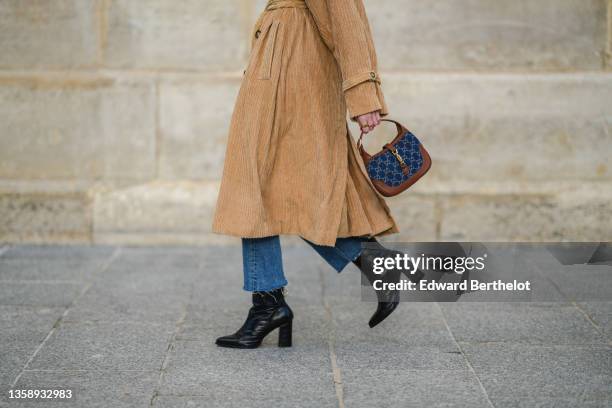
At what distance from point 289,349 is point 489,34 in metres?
2.80

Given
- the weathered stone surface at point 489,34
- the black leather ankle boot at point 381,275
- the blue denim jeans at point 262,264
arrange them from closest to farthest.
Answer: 1. the blue denim jeans at point 262,264
2. the black leather ankle boot at point 381,275
3. the weathered stone surface at point 489,34

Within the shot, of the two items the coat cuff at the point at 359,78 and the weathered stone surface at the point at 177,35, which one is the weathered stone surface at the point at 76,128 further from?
the coat cuff at the point at 359,78

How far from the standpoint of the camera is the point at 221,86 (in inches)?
219

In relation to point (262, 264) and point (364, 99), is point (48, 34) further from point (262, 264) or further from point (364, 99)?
point (364, 99)

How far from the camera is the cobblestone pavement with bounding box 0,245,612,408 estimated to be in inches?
123

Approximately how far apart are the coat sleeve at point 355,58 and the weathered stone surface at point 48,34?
266cm

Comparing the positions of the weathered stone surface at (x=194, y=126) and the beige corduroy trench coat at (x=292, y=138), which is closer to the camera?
the beige corduroy trench coat at (x=292, y=138)

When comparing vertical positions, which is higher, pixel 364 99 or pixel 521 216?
pixel 364 99

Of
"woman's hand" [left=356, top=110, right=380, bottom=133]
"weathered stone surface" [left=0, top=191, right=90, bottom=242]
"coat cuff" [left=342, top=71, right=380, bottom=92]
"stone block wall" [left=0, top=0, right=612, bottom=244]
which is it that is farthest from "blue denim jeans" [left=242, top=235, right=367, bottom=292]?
"weathered stone surface" [left=0, top=191, right=90, bottom=242]

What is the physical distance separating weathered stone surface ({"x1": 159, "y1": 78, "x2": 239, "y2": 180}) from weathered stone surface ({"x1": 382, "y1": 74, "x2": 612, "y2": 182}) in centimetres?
108

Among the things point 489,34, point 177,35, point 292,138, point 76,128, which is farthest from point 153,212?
point 489,34

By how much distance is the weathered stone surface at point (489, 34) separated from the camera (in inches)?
217

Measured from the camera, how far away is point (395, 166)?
3.53m

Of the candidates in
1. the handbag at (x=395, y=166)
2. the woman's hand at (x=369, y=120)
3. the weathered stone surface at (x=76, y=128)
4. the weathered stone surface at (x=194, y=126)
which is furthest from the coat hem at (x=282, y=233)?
the weathered stone surface at (x=76, y=128)
